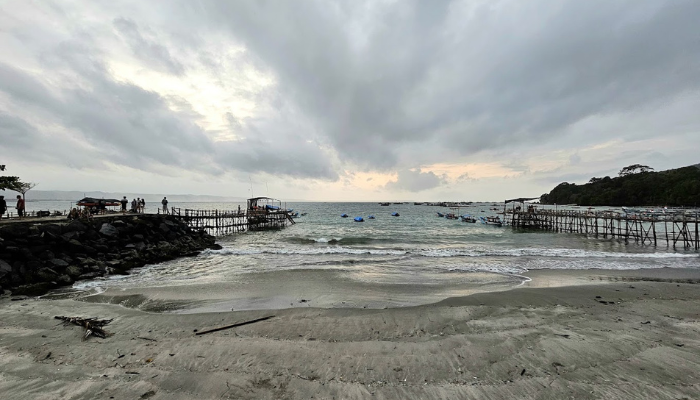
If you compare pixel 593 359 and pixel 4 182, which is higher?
pixel 4 182

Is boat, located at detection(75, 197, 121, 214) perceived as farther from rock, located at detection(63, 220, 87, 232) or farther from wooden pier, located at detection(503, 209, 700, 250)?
wooden pier, located at detection(503, 209, 700, 250)

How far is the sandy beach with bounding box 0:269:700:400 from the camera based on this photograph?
4.73 meters

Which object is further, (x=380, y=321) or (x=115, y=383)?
(x=380, y=321)

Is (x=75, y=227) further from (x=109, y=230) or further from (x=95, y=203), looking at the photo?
(x=95, y=203)

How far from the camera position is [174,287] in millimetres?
12484

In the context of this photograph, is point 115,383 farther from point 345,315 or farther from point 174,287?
point 174,287

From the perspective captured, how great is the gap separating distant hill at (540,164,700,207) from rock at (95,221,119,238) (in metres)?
124

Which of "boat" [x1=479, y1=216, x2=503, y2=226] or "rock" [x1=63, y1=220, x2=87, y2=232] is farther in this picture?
"boat" [x1=479, y1=216, x2=503, y2=226]

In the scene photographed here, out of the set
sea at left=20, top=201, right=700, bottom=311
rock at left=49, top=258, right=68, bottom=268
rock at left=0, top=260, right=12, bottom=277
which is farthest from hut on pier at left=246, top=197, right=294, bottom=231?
rock at left=0, top=260, right=12, bottom=277

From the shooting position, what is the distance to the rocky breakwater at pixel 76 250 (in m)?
12.4

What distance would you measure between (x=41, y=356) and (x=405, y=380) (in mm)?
7158

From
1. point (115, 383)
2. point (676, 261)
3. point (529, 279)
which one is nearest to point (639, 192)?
point (676, 261)

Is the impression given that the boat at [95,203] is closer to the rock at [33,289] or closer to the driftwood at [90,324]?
the rock at [33,289]

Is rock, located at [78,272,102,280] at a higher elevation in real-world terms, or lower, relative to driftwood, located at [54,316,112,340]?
lower
